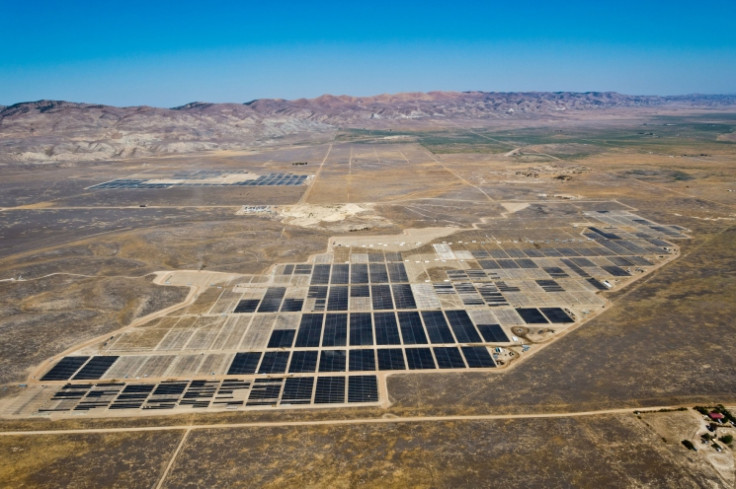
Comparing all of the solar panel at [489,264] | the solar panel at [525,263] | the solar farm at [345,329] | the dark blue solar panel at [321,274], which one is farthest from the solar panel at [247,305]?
the solar panel at [525,263]

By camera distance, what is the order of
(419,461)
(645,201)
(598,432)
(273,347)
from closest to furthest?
1. (419,461)
2. (598,432)
3. (273,347)
4. (645,201)

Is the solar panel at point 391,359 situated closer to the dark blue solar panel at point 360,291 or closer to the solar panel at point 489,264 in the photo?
the dark blue solar panel at point 360,291

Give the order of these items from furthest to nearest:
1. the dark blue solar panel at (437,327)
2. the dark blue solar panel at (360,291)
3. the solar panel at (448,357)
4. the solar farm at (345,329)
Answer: the dark blue solar panel at (360,291)
the dark blue solar panel at (437,327)
the solar panel at (448,357)
the solar farm at (345,329)

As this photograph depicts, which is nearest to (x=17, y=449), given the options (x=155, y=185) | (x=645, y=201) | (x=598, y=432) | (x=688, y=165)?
(x=598, y=432)

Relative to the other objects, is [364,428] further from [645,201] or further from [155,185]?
[155,185]

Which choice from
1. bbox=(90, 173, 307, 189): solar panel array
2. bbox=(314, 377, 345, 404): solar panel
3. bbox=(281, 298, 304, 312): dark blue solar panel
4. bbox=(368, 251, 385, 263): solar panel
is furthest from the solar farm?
bbox=(90, 173, 307, 189): solar panel array
